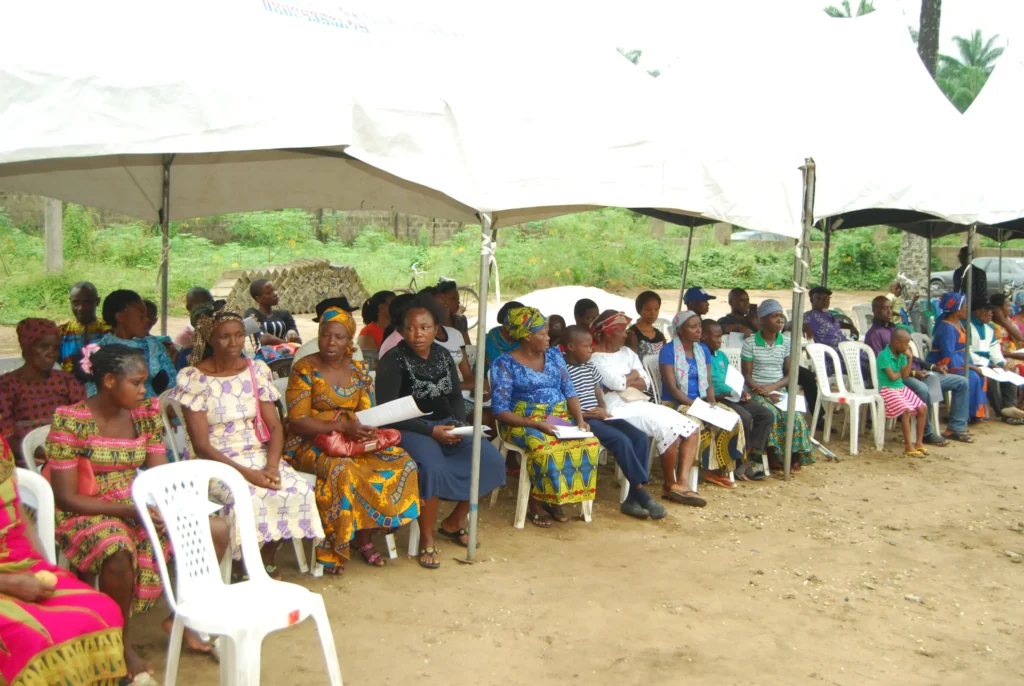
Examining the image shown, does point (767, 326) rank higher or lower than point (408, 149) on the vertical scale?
lower

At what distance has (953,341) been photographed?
29.7 ft

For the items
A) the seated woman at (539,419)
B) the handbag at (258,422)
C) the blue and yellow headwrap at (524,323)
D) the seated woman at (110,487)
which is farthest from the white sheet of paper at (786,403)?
the seated woman at (110,487)

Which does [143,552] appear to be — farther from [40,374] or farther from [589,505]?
[589,505]

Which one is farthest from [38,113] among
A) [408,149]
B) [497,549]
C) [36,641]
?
[497,549]

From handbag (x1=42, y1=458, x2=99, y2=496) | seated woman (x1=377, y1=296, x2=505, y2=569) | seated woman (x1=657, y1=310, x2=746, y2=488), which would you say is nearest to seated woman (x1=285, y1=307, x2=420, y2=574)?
seated woman (x1=377, y1=296, x2=505, y2=569)

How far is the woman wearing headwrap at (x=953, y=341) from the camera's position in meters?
9.02

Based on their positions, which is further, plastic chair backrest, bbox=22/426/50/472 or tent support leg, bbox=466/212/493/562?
tent support leg, bbox=466/212/493/562

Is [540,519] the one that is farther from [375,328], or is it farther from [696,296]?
[696,296]

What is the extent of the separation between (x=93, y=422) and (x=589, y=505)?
3.17 metres

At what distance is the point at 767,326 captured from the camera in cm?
747

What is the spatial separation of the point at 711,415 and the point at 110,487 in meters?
4.16

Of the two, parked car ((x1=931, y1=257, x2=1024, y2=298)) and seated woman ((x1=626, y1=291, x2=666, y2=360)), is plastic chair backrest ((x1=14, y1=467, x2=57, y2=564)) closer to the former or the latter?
seated woman ((x1=626, y1=291, x2=666, y2=360))

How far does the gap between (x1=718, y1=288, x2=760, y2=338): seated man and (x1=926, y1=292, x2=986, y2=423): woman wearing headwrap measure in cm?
189

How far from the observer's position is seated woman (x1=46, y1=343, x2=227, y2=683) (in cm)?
355
